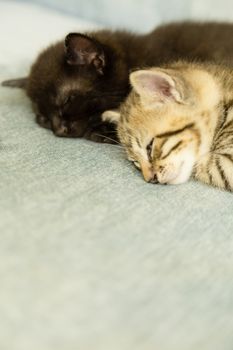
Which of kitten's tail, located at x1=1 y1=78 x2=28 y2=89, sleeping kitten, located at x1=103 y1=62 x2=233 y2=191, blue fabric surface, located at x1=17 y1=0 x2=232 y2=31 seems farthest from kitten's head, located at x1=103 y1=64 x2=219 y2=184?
blue fabric surface, located at x1=17 y1=0 x2=232 y2=31

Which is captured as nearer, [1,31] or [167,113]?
[167,113]

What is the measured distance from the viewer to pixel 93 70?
4.84 feet

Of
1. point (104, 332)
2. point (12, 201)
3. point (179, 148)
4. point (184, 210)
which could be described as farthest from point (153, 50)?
point (104, 332)

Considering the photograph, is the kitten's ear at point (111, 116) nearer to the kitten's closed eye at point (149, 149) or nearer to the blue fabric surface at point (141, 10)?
the kitten's closed eye at point (149, 149)

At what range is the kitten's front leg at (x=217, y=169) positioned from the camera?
1.27 m

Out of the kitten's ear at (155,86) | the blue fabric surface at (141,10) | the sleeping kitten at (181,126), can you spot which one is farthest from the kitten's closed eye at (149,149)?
the blue fabric surface at (141,10)

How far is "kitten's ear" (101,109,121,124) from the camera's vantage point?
1420 millimetres

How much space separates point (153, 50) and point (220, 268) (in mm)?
928

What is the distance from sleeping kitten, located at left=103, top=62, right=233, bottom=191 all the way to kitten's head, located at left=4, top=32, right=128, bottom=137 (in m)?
0.11

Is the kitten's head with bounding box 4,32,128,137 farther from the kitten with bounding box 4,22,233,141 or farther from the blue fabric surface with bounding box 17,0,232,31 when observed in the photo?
the blue fabric surface with bounding box 17,0,232,31

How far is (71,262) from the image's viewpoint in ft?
2.64

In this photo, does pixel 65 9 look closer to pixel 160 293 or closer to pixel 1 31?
pixel 1 31

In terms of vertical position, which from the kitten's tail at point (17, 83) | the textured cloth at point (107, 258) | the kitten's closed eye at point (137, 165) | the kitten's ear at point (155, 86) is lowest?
the kitten's tail at point (17, 83)

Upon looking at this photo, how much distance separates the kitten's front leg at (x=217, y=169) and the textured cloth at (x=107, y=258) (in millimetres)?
67
